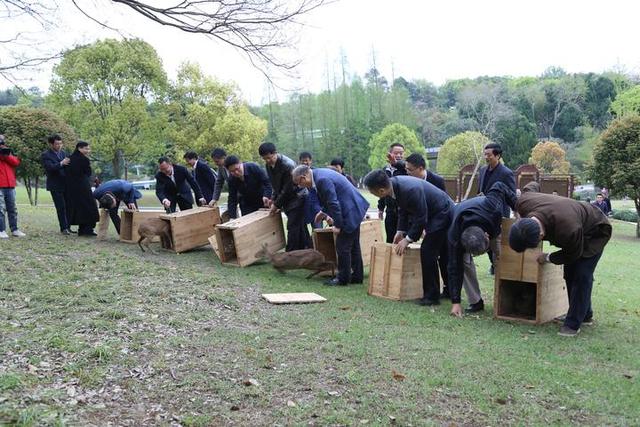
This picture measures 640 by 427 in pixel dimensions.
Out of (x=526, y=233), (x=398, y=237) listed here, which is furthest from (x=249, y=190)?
(x=526, y=233)

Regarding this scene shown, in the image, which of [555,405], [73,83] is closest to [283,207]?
[555,405]

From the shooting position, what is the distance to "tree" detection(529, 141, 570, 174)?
132ft

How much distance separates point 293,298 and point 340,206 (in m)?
1.53

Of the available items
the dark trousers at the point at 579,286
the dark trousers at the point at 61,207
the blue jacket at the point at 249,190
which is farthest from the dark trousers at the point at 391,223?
the dark trousers at the point at 61,207

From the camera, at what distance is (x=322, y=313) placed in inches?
264

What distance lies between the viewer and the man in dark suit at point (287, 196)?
9.34 m

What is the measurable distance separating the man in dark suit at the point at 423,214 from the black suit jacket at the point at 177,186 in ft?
17.8

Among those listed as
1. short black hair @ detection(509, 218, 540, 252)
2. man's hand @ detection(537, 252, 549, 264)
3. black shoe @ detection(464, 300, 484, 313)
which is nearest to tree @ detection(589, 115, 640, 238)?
black shoe @ detection(464, 300, 484, 313)

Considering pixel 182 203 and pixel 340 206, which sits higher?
pixel 340 206

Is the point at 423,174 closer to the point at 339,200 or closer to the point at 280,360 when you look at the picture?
the point at 339,200

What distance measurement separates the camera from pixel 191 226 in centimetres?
1084

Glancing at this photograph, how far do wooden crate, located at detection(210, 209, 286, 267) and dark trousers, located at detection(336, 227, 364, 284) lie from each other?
6.21 feet

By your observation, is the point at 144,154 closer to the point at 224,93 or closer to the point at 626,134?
the point at 224,93

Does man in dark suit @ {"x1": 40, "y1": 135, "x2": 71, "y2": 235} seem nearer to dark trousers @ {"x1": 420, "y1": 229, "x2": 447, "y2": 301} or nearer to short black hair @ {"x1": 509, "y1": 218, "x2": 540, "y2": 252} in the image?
dark trousers @ {"x1": 420, "y1": 229, "x2": 447, "y2": 301}
